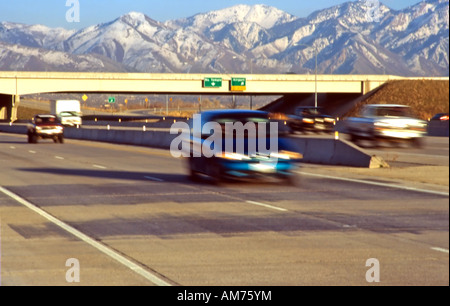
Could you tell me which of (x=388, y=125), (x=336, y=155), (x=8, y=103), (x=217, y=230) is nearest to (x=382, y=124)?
(x=388, y=125)

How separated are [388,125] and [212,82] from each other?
4343mm

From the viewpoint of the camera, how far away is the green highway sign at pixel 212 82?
39.7ft

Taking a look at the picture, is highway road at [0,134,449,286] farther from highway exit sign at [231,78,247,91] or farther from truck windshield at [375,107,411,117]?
truck windshield at [375,107,411,117]

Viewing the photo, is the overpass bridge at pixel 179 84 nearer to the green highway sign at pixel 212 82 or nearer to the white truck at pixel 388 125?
the green highway sign at pixel 212 82

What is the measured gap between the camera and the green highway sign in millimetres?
12087

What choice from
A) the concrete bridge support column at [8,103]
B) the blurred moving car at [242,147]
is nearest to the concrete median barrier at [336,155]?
the concrete bridge support column at [8,103]

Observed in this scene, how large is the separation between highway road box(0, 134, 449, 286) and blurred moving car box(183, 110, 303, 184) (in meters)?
0.85

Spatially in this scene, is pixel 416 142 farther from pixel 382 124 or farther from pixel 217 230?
pixel 217 230

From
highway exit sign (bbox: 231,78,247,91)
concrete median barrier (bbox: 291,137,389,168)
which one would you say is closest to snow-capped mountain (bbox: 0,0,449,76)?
highway exit sign (bbox: 231,78,247,91)

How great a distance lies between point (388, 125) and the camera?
820cm

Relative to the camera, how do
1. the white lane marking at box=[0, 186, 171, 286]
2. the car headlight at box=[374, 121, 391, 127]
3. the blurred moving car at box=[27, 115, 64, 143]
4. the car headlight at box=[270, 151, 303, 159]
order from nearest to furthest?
the car headlight at box=[374, 121, 391, 127] < the car headlight at box=[270, 151, 303, 159] < the white lane marking at box=[0, 186, 171, 286] < the blurred moving car at box=[27, 115, 64, 143]

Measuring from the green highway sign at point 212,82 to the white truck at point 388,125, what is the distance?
318 centimetres

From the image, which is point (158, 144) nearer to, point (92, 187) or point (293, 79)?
point (92, 187)
